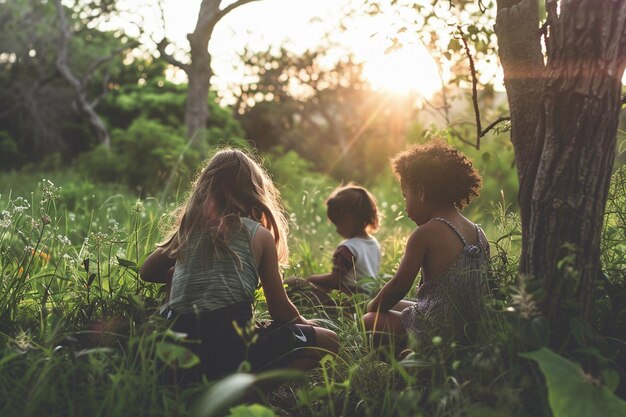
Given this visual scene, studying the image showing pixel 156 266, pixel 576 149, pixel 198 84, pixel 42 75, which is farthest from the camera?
pixel 42 75

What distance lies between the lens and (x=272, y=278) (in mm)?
2861

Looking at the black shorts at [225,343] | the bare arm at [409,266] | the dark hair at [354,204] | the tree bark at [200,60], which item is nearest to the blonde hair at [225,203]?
the black shorts at [225,343]

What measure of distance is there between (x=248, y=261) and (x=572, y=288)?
1.30m

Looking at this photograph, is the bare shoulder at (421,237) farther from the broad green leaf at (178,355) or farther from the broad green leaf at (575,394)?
the broad green leaf at (178,355)

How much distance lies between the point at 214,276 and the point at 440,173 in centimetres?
118

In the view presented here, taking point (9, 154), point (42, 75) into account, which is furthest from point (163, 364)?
point (42, 75)

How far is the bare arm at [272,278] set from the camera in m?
2.81

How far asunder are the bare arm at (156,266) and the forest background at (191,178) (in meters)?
0.13

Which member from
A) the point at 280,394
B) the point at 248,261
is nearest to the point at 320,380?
the point at 280,394

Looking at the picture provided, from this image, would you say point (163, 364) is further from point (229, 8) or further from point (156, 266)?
point (229, 8)

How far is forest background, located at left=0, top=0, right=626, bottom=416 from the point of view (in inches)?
86.0

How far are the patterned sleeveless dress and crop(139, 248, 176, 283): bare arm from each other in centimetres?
116

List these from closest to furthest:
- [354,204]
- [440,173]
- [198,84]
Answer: [440,173] < [354,204] < [198,84]

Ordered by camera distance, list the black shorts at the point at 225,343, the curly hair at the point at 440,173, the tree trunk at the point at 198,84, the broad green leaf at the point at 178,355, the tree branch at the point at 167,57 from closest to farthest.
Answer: the broad green leaf at the point at 178,355 < the black shorts at the point at 225,343 < the curly hair at the point at 440,173 < the tree trunk at the point at 198,84 < the tree branch at the point at 167,57
